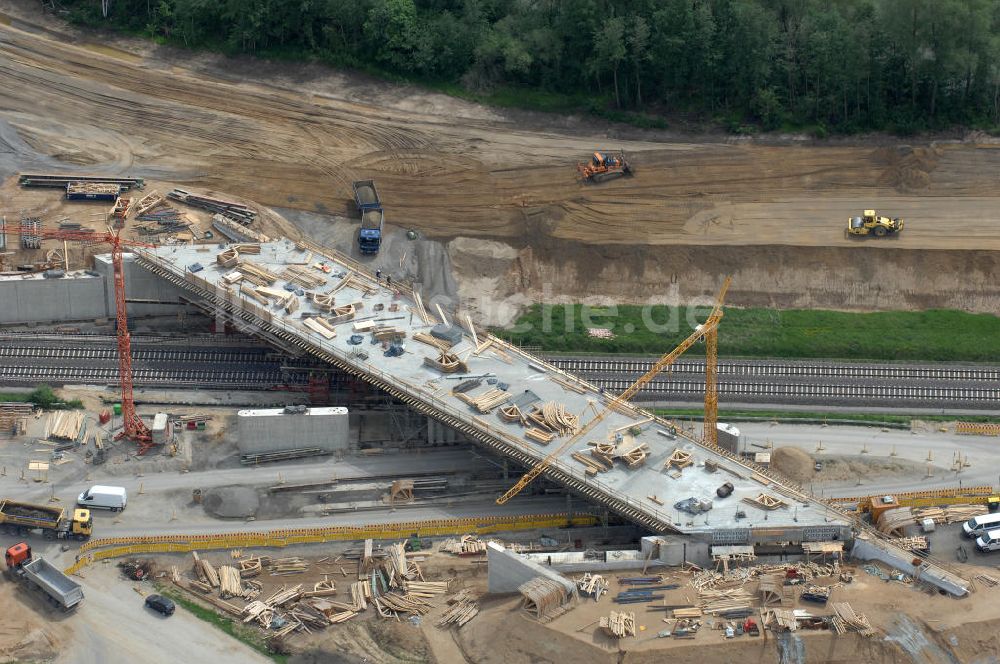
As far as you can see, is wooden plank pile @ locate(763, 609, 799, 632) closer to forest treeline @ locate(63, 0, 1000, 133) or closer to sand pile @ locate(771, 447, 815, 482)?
sand pile @ locate(771, 447, 815, 482)

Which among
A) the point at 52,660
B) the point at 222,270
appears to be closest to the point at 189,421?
the point at 222,270

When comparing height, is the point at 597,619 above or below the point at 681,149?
below

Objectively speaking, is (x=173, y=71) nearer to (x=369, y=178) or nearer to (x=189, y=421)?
(x=369, y=178)

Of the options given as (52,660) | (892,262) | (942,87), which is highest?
(942,87)

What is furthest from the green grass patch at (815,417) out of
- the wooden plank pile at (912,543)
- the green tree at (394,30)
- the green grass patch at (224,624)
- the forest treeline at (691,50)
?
the green tree at (394,30)

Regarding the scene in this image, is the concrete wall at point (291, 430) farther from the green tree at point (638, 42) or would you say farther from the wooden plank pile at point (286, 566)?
the green tree at point (638, 42)

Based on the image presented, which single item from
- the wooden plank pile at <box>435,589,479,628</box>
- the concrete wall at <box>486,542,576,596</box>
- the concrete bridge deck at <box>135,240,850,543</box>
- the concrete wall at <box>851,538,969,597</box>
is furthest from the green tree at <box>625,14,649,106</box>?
the wooden plank pile at <box>435,589,479,628</box>
